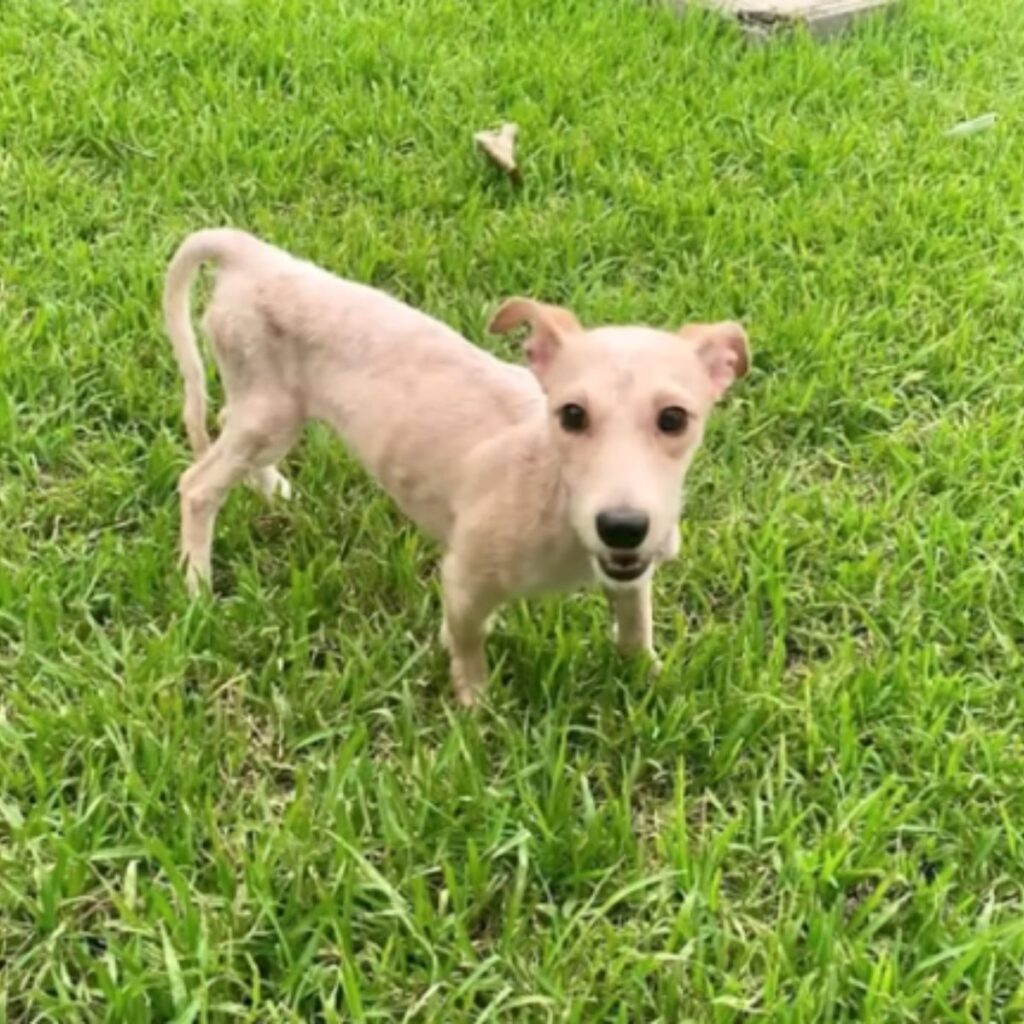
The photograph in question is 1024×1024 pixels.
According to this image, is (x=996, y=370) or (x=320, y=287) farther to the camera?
(x=996, y=370)

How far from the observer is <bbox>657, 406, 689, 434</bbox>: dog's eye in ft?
8.19

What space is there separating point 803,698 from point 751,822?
397 millimetres

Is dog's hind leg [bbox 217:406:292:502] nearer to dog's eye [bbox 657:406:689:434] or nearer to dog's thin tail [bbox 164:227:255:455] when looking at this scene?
dog's thin tail [bbox 164:227:255:455]

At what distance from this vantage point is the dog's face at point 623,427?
7.95ft

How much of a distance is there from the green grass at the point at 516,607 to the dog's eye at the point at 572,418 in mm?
741

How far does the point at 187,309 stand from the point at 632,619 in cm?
133

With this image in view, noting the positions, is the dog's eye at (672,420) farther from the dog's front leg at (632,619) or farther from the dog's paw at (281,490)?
the dog's paw at (281,490)

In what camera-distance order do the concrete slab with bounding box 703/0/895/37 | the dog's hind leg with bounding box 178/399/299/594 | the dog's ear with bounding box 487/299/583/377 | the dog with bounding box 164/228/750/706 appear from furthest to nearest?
the concrete slab with bounding box 703/0/895/37
the dog's hind leg with bounding box 178/399/299/594
the dog's ear with bounding box 487/299/583/377
the dog with bounding box 164/228/750/706

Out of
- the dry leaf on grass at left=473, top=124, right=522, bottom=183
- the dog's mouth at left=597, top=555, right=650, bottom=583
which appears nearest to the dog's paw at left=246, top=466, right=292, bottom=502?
the dog's mouth at left=597, top=555, right=650, bottom=583

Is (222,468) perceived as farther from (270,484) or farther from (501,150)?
(501,150)

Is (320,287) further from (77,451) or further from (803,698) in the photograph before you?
(803,698)

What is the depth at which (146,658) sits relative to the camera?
310 cm

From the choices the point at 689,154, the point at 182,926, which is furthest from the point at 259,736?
the point at 689,154

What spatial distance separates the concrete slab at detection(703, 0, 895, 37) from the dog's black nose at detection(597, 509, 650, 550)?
4.36 m
